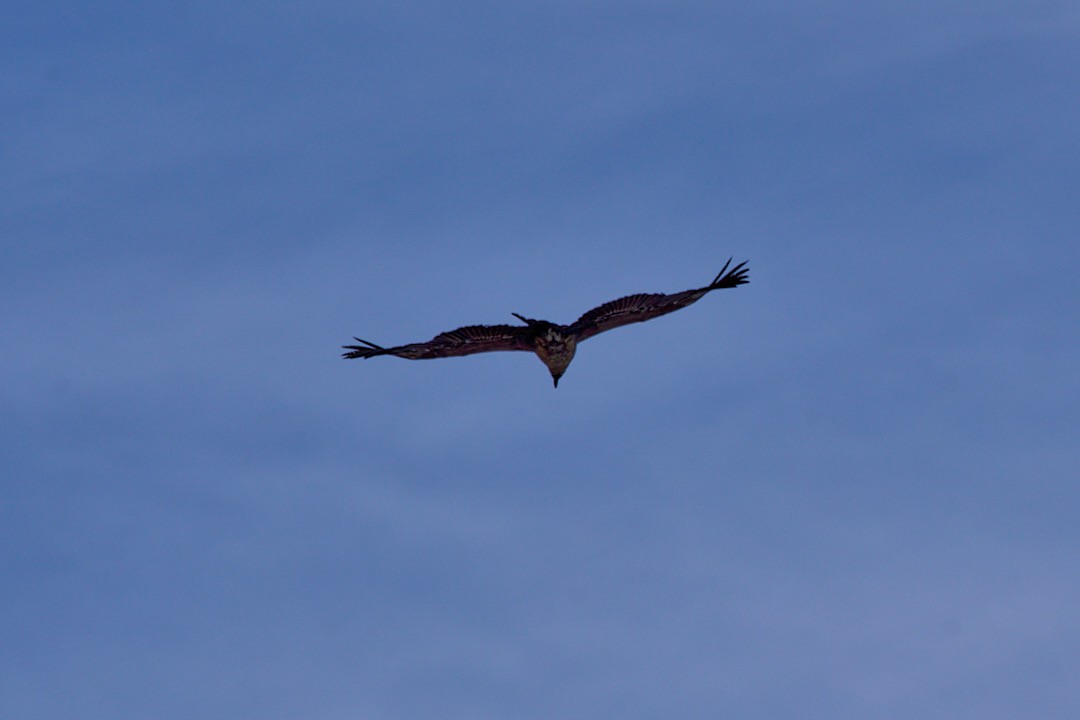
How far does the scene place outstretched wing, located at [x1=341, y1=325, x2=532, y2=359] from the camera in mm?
41812

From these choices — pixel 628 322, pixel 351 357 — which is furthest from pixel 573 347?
pixel 351 357

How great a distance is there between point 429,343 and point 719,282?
748cm

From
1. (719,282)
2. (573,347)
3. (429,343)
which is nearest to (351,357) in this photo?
(429,343)

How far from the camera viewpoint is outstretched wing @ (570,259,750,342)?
42.0m

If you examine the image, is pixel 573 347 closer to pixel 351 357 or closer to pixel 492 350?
pixel 492 350

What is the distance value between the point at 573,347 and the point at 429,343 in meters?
3.73

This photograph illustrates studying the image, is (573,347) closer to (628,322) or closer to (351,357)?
(628,322)

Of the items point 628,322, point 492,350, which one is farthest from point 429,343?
point 628,322

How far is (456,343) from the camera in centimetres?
4200

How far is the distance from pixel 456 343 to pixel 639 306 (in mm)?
4731

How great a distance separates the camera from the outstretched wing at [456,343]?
4181 cm

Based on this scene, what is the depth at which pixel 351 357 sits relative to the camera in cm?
4200

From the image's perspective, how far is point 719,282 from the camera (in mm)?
42000

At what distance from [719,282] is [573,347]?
4.09m
